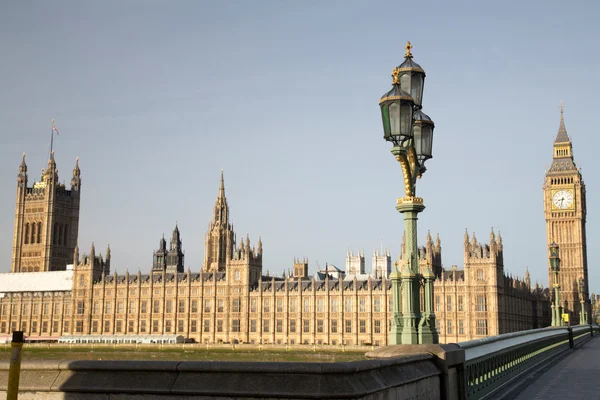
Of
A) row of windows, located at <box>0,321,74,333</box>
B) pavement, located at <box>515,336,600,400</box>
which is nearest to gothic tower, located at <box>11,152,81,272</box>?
row of windows, located at <box>0,321,74,333</box>

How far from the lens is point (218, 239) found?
139375 mm

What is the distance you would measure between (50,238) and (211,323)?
2542 inches

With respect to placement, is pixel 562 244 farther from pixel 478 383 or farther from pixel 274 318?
pixel 478 383

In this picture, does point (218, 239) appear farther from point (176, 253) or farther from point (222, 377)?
point (222, 377)

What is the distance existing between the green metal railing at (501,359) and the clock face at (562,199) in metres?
125

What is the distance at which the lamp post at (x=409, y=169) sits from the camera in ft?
49.9

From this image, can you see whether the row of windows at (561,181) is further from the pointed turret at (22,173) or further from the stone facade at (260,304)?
the pointed turret at (22,173)

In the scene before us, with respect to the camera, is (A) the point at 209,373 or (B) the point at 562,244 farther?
(B) the point at 562,244

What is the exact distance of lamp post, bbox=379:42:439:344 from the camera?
49.9ft

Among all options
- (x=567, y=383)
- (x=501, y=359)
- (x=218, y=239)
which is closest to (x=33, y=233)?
(x=218, y=239)

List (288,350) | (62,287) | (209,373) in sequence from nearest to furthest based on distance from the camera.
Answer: (209,373), (288,350), (62,287)

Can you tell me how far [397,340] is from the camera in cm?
1566

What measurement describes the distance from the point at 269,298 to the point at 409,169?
93.0m

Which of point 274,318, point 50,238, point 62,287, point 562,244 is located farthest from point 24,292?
point 562,244
